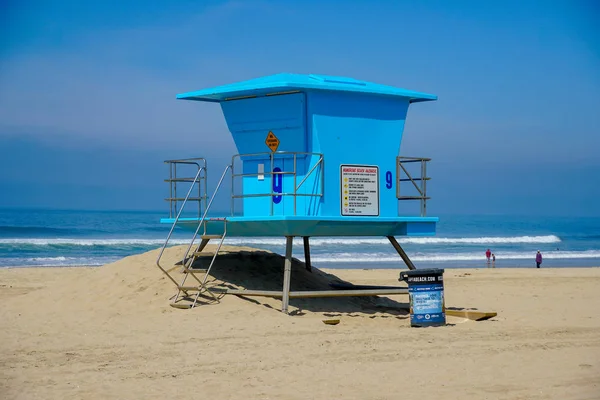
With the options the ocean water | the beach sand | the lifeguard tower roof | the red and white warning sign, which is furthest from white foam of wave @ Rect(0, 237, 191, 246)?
the red and white warning sign

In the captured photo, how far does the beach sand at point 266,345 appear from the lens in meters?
9.23

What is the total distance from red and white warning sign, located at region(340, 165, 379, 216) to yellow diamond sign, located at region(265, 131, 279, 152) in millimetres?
1256

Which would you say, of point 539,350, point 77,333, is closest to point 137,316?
point 77,333

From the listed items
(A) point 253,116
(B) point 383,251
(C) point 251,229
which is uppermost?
(A) point 253,116

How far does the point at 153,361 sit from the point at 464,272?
861 inches

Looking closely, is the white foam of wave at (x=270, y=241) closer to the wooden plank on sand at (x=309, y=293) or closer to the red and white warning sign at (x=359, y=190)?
the wooden plank on sand at (x=309, y=293)

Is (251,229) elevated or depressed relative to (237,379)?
elevated

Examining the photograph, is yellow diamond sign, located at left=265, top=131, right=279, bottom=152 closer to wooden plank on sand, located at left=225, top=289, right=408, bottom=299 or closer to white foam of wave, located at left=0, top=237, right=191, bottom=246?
wooden plank on sand, located at left=225, top=289, right=408, bottom=299

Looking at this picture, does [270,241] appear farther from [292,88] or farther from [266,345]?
[266,345]

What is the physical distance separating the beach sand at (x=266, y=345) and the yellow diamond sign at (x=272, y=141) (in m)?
Answer: 2.68

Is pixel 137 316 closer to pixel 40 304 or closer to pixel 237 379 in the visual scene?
pixel 40 304

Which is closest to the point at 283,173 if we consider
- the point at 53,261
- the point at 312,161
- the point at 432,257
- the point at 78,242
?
the point at 312,161

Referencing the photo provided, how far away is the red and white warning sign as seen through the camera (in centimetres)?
1490

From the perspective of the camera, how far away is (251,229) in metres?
15.0
